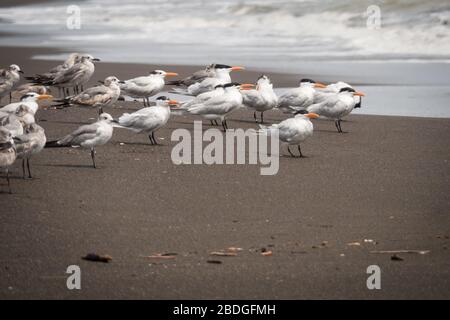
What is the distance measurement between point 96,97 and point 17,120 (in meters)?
2.68

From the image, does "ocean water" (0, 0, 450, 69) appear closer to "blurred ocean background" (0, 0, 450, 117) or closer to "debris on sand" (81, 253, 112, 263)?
"blurred ocean background" (0, 0, 450, 117)

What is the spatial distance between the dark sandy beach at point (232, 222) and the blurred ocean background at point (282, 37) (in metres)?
4.02

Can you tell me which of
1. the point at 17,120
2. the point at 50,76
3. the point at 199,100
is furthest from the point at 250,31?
the point at 17,120

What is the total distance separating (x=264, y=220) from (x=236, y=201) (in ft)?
2.19

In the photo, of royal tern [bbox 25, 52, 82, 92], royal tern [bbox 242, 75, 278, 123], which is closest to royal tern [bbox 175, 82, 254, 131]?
royal tern [bbox 242, 75, 278, 123]

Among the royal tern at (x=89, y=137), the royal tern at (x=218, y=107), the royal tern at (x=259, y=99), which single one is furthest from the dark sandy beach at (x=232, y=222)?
the royal tern at (x=259, y=99)

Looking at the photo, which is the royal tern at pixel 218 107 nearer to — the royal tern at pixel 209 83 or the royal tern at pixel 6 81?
the royal tern at pixel 209 83

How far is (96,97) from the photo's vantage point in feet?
42.1

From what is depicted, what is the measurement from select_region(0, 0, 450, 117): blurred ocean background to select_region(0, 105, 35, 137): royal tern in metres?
5.41

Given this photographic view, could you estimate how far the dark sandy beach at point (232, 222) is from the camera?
21.7 ft

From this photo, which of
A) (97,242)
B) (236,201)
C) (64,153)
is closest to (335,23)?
(64,153)

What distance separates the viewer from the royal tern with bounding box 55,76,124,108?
41.6ft

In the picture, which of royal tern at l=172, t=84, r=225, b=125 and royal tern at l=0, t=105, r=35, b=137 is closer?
royal tern at l=0, t=105, r=35, b=137

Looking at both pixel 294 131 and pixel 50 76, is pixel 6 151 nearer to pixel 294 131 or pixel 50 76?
pixel 294 131
